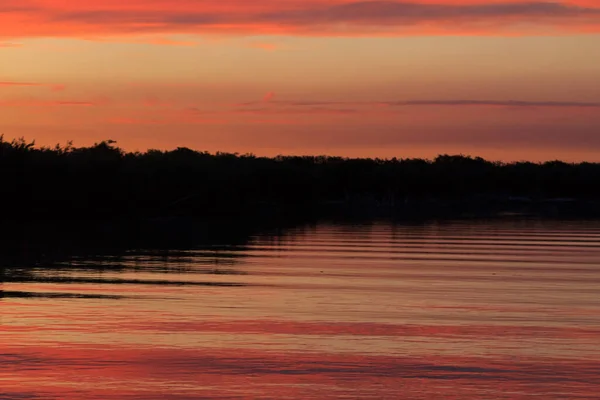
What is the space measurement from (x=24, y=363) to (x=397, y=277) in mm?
13593

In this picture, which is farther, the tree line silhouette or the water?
the tree line silhouette

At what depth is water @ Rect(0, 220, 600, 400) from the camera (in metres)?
A: 13.1

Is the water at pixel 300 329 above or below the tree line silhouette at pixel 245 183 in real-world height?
below

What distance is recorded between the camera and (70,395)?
489 inches

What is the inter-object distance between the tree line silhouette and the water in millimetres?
29080

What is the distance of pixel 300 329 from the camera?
56.8 ft

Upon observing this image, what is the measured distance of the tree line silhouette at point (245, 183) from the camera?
59781mm

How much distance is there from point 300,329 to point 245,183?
226ft

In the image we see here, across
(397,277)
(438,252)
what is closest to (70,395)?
(397,277)

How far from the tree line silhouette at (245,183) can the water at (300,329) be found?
29.1 m

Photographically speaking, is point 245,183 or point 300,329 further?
point 245,183

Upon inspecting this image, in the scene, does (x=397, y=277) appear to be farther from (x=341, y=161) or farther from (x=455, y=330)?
(x=341, y=161)

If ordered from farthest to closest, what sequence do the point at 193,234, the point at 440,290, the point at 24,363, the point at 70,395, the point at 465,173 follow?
the point at 465,173
the point at 193,234
the point at 440,290
the point at 24,363
the point at 70,395

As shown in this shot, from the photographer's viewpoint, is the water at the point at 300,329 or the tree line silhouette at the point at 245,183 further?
the tree line silhouette at the point at 245,183
